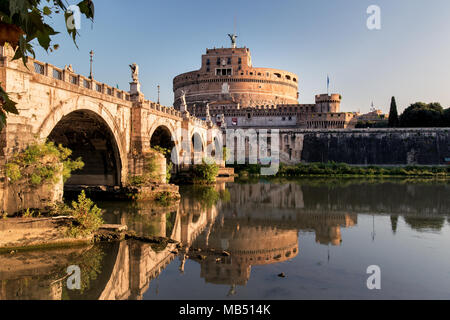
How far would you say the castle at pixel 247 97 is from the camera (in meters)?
72.1

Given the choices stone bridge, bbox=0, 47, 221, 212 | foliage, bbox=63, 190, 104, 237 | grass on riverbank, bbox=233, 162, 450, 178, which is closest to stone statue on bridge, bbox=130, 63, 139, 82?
stone bridge, bbox=0, 47, 221, 212

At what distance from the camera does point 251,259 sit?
11.1 metres

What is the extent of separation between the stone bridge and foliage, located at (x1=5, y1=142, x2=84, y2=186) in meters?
0.32

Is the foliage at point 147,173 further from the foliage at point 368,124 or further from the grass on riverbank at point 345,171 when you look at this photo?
the foliage at point 368,124

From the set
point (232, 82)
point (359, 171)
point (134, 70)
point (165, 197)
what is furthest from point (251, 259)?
point (232, 82)

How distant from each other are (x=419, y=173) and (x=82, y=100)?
4354cm

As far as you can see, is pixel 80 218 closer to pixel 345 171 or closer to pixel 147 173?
pixel 147 173

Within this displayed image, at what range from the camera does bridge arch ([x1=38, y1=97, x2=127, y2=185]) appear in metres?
18.7

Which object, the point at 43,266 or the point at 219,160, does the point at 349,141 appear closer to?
the point at 219,160

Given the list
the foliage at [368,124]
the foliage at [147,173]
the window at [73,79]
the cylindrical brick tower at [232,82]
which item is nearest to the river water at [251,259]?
the foliage at [147,173]

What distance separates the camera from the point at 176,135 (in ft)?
103

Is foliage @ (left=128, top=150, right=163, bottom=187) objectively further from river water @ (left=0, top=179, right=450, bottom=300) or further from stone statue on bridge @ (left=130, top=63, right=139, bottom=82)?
stone statue on bridge @ (left=130, top=63, right=139, bottom=82)

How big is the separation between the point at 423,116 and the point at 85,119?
5941 centimetres
